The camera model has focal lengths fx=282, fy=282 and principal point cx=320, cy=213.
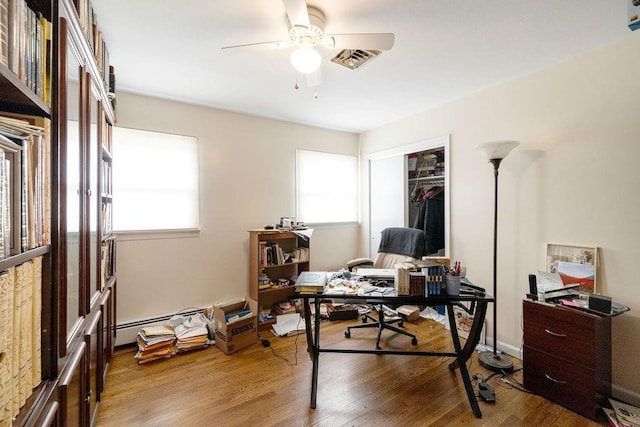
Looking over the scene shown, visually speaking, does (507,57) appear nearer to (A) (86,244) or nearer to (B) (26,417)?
(A) (86,244)

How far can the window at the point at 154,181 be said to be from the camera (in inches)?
108

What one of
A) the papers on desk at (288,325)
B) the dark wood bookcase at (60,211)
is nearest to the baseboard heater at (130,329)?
the papers on desk at (288,325)

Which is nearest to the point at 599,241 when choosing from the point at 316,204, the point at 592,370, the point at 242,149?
the point at 592,370

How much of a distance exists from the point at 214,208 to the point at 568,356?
3.31m

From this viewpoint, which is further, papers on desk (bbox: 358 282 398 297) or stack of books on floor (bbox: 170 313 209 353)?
stack of books on floor (bbox: 170 313 209 353)

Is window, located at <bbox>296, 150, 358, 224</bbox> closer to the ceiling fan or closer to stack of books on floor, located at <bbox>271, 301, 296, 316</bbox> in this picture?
stack of books on floor, located at <bbox>271, 301, 296, 316</bbox>

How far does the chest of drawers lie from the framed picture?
0.35m

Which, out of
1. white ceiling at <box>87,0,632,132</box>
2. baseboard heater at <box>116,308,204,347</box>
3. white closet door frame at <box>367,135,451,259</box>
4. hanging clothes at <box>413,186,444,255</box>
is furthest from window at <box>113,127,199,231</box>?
hanging clothes at <box>413,186,444,255</box>

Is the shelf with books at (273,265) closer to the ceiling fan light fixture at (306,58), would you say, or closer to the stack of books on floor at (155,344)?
the stack of books on floor at (155,344)

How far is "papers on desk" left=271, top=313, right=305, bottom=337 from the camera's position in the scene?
3000 millimetres

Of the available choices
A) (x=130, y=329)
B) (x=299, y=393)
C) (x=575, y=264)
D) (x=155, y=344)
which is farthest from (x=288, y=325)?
(x=575, y=264)

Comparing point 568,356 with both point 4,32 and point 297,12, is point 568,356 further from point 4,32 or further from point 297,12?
point 4,32

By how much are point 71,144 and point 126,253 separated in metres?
2.03

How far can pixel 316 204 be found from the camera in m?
4.00
